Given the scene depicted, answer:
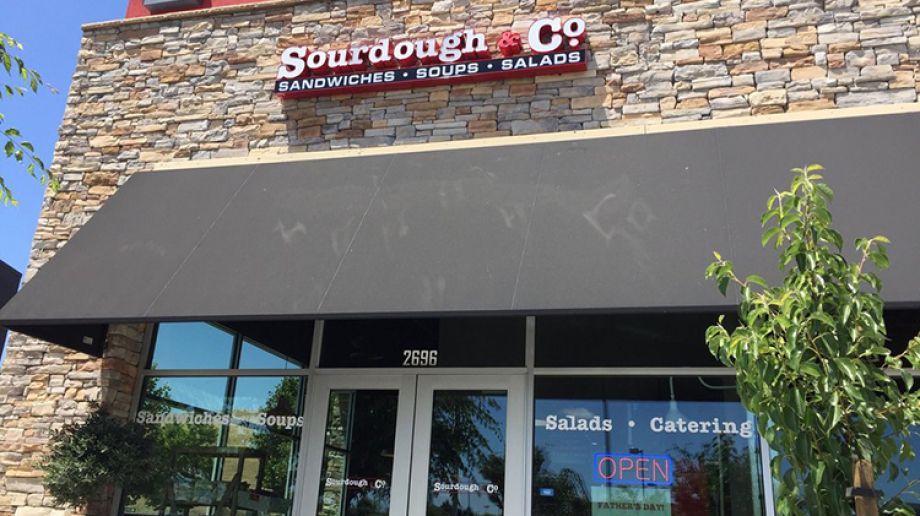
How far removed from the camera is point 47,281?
22.9 feet

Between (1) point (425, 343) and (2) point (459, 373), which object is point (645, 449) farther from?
(1) point (425, 343)

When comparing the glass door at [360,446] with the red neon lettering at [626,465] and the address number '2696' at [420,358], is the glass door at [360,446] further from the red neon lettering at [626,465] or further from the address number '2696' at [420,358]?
the red neon lettering at [626,465]

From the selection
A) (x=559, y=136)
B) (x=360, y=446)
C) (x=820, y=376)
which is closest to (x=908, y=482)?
(x=820, y=376)

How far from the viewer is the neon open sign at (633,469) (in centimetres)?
645

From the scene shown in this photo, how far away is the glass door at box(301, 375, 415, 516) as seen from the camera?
23.4 feet

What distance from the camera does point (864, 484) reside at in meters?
3.13

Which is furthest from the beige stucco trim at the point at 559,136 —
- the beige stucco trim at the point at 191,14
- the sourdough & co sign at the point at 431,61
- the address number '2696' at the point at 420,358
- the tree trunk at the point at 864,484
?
the tree trunk at the point at 864,484

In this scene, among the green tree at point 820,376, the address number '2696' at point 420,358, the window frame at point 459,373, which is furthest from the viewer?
the address number '2696' at point 420,358

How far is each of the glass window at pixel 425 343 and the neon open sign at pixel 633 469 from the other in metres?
1.20

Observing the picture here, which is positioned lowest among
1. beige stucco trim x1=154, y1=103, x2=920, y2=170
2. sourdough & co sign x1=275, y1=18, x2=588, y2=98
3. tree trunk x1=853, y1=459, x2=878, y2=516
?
tree trunk x1=853, y1=459, x2=878, y2=516

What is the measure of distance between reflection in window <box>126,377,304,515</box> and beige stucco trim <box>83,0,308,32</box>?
449 cm

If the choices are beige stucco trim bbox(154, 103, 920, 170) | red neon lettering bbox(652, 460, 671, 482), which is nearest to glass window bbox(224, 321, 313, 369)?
beige stucco trim bbox(154, 103, 920, 170)

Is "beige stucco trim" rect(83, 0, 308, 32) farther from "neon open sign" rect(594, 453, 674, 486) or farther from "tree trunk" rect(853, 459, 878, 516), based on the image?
"tree trunk" rect(853, 459, 878, 516)

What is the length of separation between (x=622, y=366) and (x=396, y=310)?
236 centimetres
